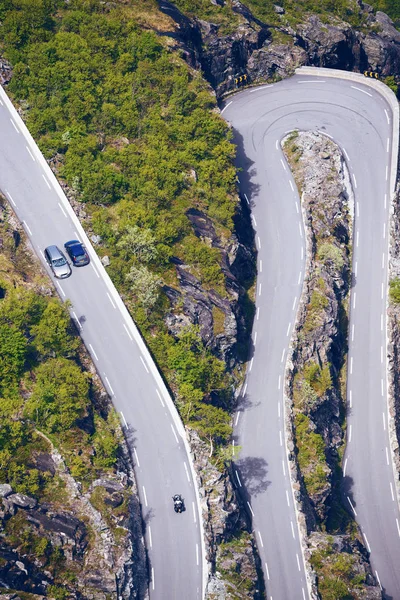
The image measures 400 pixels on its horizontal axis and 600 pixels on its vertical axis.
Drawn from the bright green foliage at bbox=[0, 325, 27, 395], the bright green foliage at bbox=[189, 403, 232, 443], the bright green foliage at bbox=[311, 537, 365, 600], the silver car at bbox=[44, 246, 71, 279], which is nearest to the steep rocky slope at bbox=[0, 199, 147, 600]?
the bright green foliage at bbox=[0, 325, 27, 395]

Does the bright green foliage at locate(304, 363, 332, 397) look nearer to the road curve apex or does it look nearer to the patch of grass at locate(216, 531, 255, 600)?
the patch of grass at locate(216, 531, 255, 600)

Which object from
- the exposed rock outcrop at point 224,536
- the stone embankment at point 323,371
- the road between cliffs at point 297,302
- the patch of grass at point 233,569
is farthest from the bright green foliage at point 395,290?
the patch of grass at point 233,569

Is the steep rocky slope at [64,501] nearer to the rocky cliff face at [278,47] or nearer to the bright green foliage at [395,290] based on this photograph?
the bright green foliage at [395,290]

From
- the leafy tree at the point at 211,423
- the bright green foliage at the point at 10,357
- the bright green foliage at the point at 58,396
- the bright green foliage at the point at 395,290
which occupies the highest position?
the bright green foliage at the point at 10,357

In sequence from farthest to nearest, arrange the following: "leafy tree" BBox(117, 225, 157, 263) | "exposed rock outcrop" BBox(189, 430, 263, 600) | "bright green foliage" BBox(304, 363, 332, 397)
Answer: "bright green foliage" BBox(304, 363, 332, 397) → "leafy tree" BBox(117, 225, 157, 263) → "exposed rock outcrop" BBox(189, 430, 263, 600)

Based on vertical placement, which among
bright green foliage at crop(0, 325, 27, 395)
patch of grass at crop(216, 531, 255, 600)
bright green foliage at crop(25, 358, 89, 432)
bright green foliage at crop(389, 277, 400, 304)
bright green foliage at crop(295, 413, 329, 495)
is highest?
bright green foliage at crop(0, 325, 27, 395)

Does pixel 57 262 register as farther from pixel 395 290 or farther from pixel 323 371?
pixel 395 290

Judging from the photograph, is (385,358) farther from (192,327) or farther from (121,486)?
(121,486)
